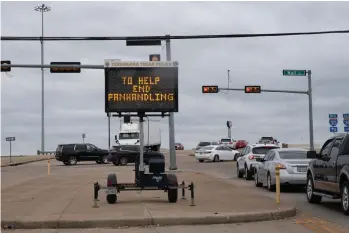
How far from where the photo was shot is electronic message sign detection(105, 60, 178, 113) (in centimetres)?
1422

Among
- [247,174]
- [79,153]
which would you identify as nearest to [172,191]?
[247,174]

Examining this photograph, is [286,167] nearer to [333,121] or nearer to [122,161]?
[333,121]

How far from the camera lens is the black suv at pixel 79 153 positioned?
153 ft

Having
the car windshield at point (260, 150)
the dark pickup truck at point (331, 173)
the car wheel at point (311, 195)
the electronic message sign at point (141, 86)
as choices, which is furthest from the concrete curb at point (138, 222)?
the car windshield at point (260, 150)

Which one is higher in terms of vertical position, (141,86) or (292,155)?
(141,86)

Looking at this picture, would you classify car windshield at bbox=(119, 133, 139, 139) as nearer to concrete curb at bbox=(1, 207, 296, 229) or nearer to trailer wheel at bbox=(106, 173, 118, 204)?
trailer wheel at bbox=(106, 173, 118, 204)

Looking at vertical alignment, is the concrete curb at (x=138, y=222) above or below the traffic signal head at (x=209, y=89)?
below

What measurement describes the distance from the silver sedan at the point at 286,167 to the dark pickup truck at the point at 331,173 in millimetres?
2633

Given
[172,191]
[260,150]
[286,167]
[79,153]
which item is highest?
[260,150]

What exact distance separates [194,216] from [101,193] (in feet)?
20.8

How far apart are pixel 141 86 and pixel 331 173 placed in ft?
17.4

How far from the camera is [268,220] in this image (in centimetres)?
1214

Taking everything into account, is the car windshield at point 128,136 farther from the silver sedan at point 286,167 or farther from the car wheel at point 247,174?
the silver sedan at point 286,167

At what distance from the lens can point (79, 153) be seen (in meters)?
46.9
